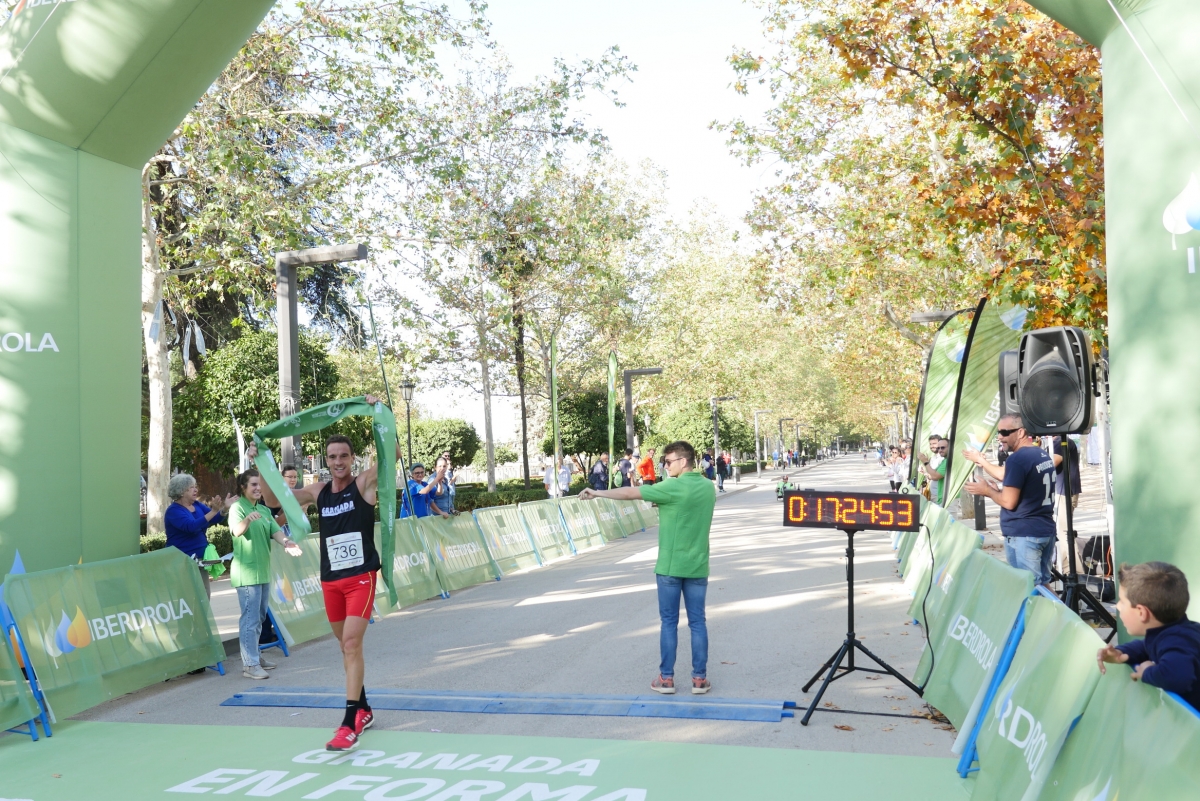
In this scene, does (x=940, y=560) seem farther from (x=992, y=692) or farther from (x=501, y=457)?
(x=501, y=457)

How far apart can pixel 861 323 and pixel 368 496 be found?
27.2 metres

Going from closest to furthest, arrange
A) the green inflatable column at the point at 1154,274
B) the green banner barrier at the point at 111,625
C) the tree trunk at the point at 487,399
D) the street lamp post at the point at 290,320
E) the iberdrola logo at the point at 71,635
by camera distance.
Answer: the green inflatable column at the point at 1154,274 → the green banner barrier at the point at 111,625 → the iberdrola logo at the point at 71,635 → the street lamp post at the point at 290,320 → the tree trunk at the point at 487,399

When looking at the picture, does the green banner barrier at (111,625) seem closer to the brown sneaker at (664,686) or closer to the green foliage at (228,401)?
the brown sneaker at (664,686)

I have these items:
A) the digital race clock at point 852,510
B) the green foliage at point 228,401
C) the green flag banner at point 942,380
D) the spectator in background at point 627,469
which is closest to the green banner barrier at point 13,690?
the digital race clock at point 852,510

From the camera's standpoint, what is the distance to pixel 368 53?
16.5 meters

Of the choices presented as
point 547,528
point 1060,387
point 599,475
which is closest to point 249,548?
point 1060,387

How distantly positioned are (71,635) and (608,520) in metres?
15.7

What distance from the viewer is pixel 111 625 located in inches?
300

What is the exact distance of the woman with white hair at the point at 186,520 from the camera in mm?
8781

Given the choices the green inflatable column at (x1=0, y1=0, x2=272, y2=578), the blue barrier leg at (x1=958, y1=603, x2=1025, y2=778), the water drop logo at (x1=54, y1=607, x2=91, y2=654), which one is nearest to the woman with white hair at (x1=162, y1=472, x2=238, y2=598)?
the green inflatable column at (x1=0, y1=0, x2=272, y2=578)

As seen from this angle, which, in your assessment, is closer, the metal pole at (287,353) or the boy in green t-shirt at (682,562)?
the boy in green t-shirt at (682,562)

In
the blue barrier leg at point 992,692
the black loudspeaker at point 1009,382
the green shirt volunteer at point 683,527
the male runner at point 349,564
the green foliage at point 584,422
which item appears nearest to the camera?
the blue barrier leg at point 992,692

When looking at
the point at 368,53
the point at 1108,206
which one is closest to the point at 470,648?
the point at 1108,206

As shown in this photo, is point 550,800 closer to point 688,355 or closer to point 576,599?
point 576,599
